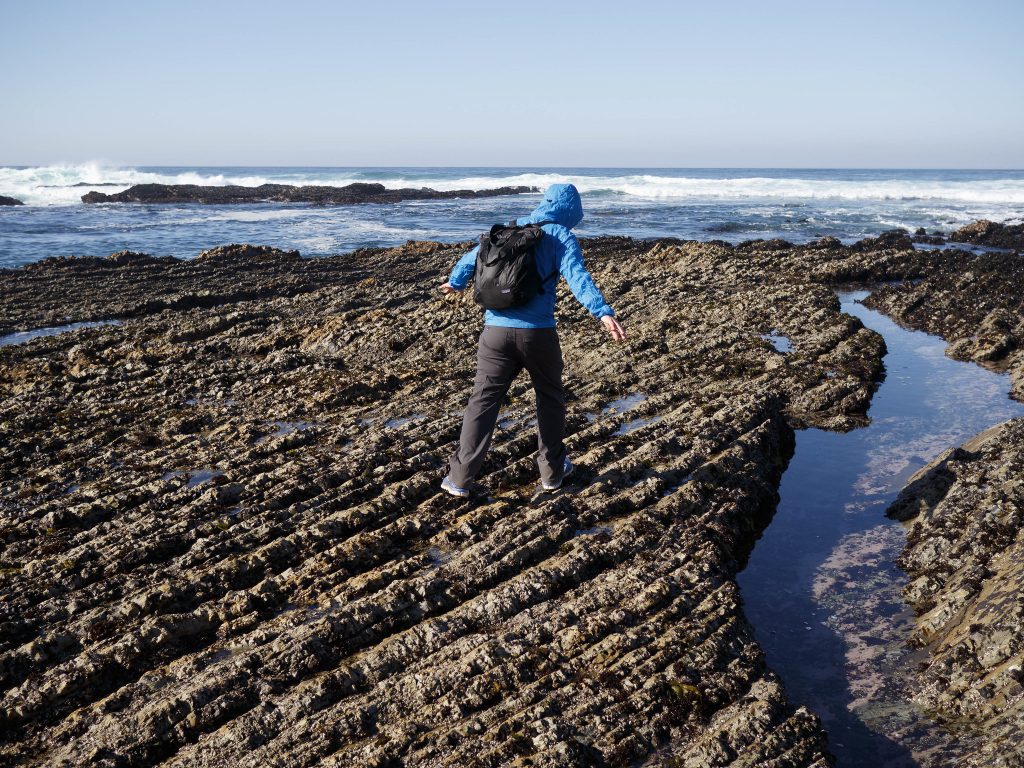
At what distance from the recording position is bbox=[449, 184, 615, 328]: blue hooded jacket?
5.77 m

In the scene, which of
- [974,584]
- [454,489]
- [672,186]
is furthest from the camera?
[672,186]

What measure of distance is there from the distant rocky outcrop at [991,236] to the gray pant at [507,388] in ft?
96.0

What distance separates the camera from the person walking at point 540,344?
5.86m

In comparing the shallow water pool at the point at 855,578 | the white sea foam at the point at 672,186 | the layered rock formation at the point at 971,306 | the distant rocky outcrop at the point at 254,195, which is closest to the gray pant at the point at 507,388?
the shallow water pool at the point at 855,578

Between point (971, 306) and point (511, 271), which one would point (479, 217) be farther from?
point (511, 271)

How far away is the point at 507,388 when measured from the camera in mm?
6203

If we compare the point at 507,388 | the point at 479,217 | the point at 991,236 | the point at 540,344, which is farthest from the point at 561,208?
the point at 479,217

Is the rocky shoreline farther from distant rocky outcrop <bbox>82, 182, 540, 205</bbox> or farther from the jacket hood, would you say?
distant rocky outcrop <bbox>82, 182, 540, 205</bbox>

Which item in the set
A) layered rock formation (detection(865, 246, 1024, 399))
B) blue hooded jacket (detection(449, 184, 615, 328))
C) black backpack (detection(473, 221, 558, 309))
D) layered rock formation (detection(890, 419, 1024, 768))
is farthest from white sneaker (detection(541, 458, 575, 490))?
layered rock formation (detection(865, 246, 1024, 399))

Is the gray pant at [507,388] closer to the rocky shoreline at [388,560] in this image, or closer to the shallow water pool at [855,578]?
the rocky shoreline at [388,560]

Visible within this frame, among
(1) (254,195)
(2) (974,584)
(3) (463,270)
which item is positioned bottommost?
(2) (974,584)

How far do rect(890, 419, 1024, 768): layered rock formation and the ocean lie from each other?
2724cm

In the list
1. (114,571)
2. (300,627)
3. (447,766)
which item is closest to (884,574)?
(447,766)

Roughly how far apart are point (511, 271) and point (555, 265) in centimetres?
51
